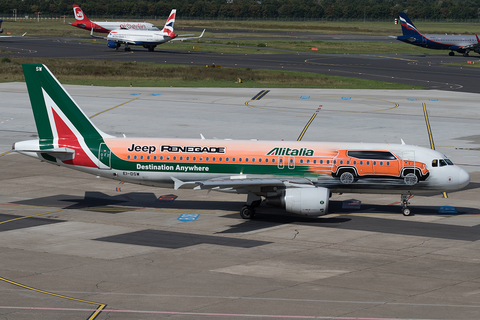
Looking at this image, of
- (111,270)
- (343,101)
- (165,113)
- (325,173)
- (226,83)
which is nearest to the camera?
(111,270)

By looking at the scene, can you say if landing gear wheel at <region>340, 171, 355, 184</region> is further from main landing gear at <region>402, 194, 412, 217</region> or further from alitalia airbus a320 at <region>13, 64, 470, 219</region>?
main landing gear at <region>402, 194, 412, 217</region>

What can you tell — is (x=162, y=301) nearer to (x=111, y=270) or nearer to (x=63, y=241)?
(x=111, y=270)

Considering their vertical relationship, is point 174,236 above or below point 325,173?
below

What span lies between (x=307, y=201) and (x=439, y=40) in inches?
4952

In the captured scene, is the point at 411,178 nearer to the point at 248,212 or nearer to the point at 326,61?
the point at 248,212

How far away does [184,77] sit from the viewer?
103m

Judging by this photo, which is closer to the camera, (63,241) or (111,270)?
(111,270)

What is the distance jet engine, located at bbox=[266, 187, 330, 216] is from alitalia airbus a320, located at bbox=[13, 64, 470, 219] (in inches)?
22.2

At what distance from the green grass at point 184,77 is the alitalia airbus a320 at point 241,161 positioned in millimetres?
57768

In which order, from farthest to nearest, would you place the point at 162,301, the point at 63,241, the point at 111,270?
1. the point at 63,241
2. the point at 111,270
3. the point at 162,301

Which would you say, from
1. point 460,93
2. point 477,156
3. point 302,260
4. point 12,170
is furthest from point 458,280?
point 460,93

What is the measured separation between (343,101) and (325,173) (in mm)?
47746

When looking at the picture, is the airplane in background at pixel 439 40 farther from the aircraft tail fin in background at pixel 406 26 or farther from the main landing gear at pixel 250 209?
the main landing gear at pixel 250 209

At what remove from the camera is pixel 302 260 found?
29125mm
